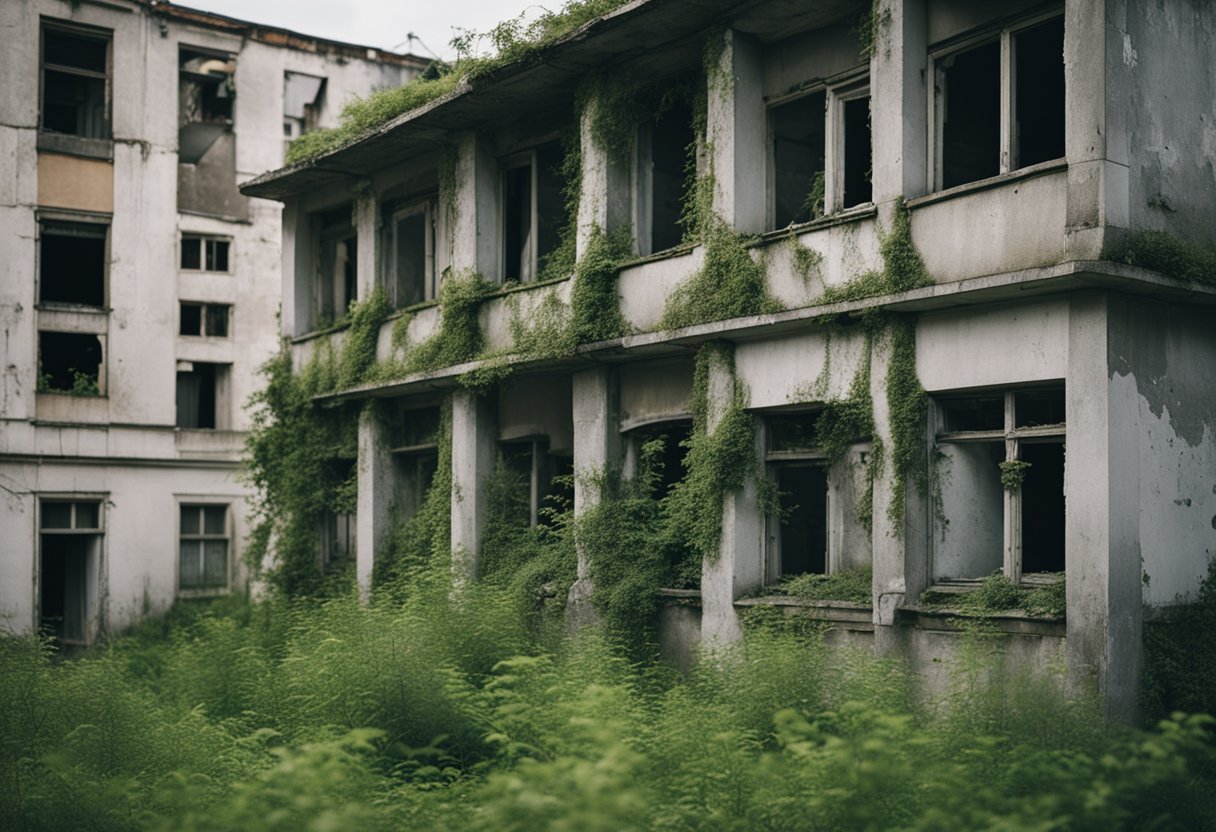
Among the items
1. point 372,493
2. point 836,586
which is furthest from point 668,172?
point 372,493

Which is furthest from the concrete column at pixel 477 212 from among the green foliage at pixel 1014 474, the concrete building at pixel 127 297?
the concrete building at pixel 127 297

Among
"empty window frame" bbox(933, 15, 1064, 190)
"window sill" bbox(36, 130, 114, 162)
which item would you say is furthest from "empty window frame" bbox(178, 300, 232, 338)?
"empty window frame" bbox(933, 15, 1064, 190)

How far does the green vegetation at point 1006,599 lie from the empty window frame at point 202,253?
19487 mm

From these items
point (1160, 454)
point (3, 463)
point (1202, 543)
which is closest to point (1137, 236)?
point (1160, 454)

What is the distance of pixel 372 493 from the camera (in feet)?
65.4

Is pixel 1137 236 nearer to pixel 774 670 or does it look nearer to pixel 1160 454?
pixel 1160 454

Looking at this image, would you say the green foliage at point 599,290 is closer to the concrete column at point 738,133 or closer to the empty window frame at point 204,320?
the concrete column at point 738,133

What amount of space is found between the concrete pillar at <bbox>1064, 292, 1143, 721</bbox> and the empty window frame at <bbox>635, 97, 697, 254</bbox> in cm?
615

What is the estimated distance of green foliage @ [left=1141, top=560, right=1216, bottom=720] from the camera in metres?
10.6

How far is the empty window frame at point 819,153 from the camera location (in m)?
13.4

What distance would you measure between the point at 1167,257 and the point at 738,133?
4777 mm

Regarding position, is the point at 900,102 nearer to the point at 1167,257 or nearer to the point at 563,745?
the point at 1167,257

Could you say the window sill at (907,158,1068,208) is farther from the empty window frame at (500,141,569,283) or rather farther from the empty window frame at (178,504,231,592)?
the empty window frame at (178,504,231,592)

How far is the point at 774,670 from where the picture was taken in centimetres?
1116
